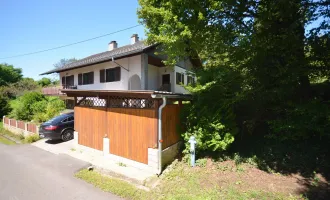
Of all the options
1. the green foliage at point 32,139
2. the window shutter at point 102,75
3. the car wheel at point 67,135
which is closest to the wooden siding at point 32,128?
the green foliage at point 32,139

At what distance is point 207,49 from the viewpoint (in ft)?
24.2

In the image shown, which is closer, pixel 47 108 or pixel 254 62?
pixel 254 62

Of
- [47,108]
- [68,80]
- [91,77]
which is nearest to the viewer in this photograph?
[91,77]

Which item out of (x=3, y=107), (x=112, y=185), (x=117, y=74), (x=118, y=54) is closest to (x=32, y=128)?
(x=117, y=74)

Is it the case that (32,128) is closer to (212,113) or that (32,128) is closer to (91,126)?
(91,126)

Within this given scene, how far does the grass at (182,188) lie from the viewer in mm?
4441

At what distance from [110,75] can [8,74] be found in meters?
43.2

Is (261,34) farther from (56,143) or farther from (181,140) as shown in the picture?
(56,143)

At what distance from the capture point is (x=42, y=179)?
5734 millimetres

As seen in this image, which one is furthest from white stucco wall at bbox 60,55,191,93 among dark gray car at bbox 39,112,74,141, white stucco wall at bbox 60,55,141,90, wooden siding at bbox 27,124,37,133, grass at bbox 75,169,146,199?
grass at bbox 75,169,146,199

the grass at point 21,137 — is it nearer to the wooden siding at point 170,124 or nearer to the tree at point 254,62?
the wooden siding at point 170,124

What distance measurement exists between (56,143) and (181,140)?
7.73m

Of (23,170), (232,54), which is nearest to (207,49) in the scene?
(232,54)

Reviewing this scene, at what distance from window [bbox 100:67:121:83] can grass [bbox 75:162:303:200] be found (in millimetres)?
8314
